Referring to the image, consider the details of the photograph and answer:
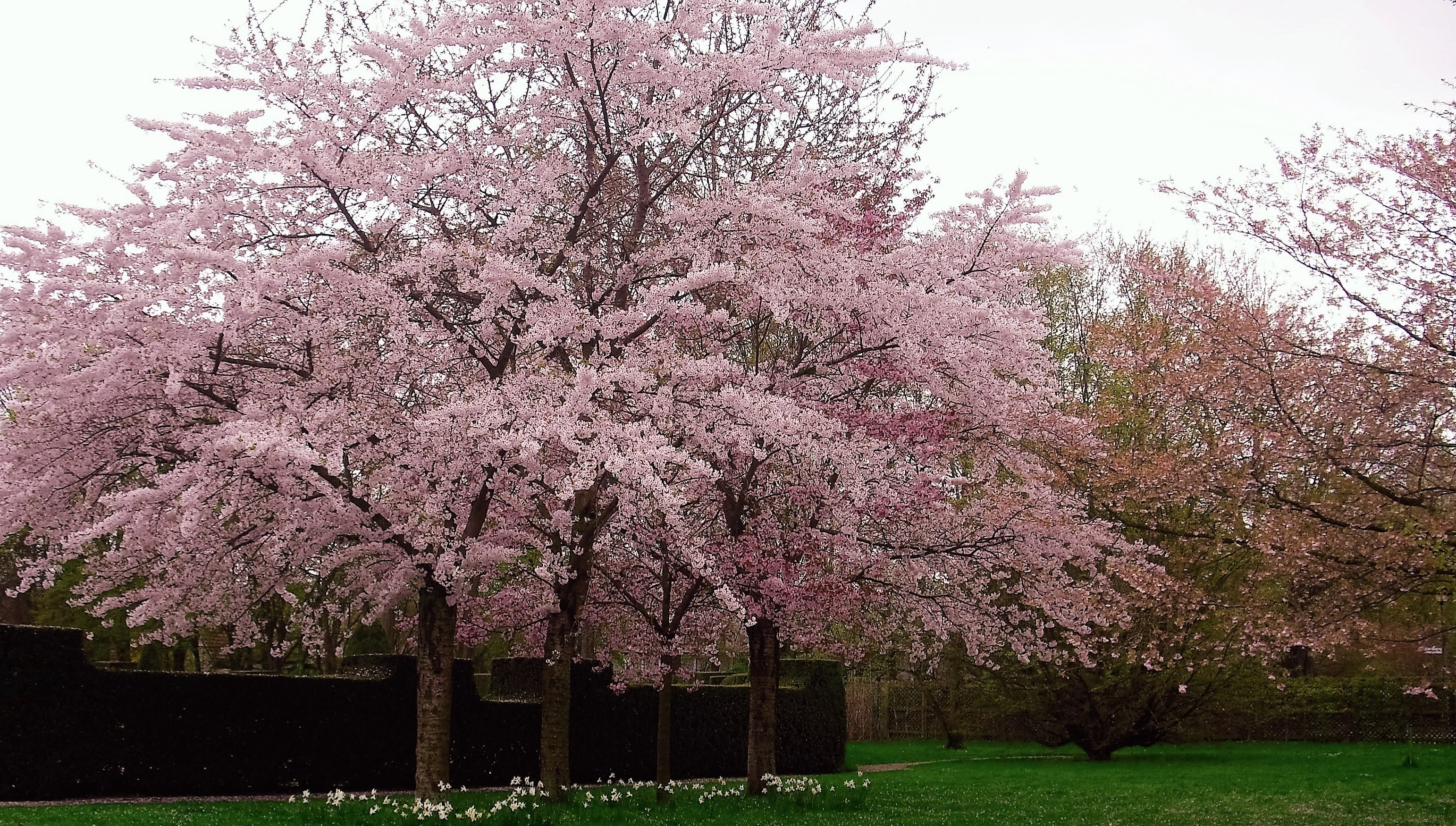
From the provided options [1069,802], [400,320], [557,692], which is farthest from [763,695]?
[400,320]

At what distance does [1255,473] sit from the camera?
36.9ft

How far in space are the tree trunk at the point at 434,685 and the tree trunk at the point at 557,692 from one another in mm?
1229

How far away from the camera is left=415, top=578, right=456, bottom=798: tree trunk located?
38.3 feet

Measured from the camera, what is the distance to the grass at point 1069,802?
10859mm

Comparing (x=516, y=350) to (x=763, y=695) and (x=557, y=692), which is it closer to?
(x=557, y=692)

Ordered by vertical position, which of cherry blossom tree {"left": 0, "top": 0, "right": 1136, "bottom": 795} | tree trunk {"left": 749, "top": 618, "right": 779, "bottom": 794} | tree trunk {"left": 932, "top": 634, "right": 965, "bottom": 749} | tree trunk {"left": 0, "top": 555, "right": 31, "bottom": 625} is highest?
cherry blossom tree {"left": 0, "top": 0, "right": 1136, "bottom": 795}

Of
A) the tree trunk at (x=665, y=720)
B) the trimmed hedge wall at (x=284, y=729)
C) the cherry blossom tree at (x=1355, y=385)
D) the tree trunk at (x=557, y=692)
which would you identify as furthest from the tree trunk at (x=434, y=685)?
the cherry blossom tree at (x=1355, y=385)

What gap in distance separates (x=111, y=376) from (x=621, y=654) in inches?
430

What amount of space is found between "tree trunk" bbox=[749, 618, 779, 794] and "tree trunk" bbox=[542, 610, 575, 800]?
2.81 meters

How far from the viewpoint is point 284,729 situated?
48.9ft

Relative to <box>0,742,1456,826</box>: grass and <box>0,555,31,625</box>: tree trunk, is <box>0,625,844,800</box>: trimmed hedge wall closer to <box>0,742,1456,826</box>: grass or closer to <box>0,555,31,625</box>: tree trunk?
<box>0,742,1456,826</box>: grass

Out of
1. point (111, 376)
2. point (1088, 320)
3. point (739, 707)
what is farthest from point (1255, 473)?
point (1088, 320)

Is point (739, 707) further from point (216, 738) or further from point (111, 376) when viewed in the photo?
point (111, 376)

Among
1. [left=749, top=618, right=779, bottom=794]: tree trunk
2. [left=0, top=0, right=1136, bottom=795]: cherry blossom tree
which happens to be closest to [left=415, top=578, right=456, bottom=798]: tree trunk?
[left=0, top=0, right=1136, bottom=795]: cherry blossom tree
